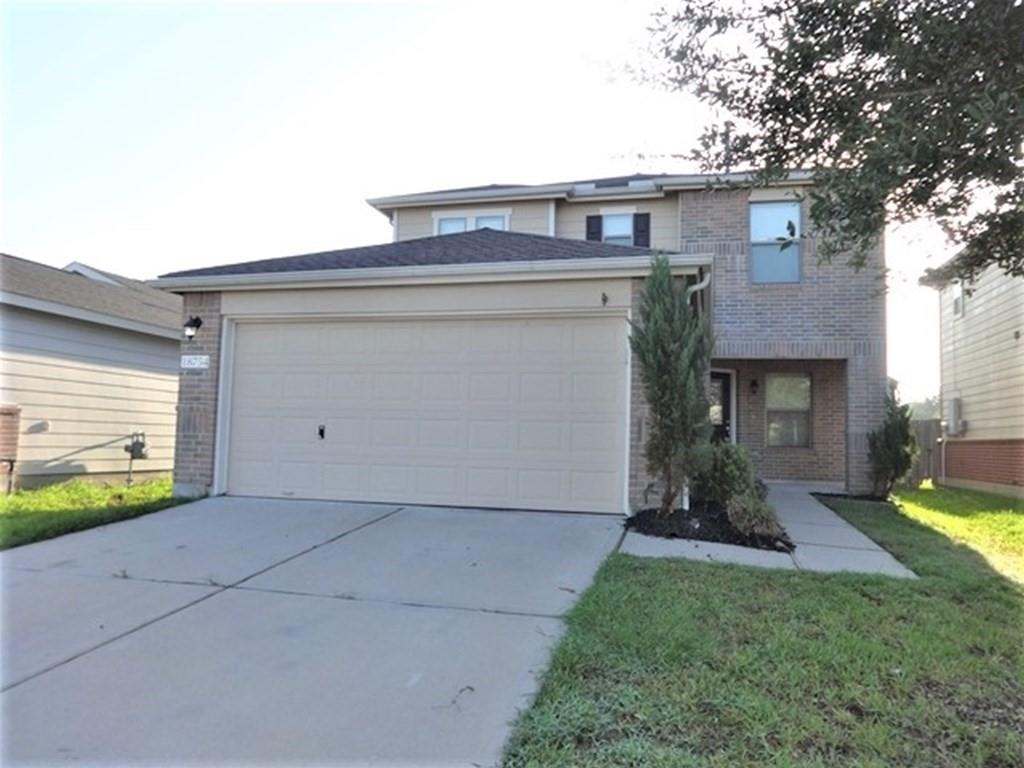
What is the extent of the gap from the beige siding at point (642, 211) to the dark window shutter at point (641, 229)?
0.08 meters

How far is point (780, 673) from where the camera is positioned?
3.24m

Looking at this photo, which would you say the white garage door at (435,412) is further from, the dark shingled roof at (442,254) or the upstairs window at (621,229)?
the upstairs window at (621,229)

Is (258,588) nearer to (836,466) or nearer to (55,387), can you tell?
(55,387)

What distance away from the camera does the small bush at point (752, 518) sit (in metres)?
6.30

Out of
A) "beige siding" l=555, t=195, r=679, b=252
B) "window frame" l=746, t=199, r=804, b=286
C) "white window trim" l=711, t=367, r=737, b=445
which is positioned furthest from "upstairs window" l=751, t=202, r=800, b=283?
"white window trim" l=711, t=367, r=737, b=445

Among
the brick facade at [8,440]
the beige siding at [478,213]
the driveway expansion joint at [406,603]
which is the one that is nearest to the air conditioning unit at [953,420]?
the beige siding at [478,213]

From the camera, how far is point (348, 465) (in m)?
7.79

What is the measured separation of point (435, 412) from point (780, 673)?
504 centimetres

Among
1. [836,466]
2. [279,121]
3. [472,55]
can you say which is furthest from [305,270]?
[836,466]

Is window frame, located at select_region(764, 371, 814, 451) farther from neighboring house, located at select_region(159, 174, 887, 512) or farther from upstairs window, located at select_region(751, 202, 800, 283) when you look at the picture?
neighboring house, located at select_region(159, 174, 887, 512)

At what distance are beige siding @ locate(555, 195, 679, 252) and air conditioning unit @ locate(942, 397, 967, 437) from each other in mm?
7772

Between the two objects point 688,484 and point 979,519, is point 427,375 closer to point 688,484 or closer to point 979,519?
point 688,484

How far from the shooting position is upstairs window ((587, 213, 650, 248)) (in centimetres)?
1241

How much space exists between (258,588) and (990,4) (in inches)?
225
